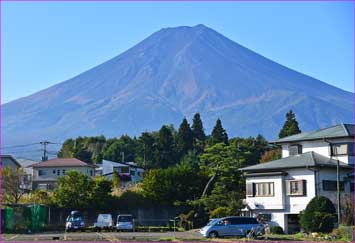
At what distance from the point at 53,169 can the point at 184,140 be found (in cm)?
1496

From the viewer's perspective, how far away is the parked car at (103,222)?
3956cm

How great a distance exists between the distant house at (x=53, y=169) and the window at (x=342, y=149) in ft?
106

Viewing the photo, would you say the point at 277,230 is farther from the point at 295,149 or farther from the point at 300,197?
the point at 295,149

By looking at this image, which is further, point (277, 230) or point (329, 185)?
point (329, 185)

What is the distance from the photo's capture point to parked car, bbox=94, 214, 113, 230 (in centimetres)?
3956

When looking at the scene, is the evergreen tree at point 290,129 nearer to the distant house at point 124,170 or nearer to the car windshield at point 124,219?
the distant house at point 124,170

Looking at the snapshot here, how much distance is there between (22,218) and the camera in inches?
1534

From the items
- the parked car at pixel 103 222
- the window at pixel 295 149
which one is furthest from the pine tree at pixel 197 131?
the parked car at pixel 103 222

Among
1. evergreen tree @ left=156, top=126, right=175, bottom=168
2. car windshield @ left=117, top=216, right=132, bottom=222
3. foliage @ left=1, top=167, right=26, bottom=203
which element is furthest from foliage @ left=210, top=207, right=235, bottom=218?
evergreen tree @ left=156, top=126, right=175, bottom=168

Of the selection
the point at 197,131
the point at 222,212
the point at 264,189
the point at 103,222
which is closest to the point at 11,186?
the point at 103,222

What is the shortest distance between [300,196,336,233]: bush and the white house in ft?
12.4

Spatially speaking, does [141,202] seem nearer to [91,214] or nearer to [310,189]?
[91,214]

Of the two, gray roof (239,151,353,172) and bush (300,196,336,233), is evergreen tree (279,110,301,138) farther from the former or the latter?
bush (300,196,336,233)

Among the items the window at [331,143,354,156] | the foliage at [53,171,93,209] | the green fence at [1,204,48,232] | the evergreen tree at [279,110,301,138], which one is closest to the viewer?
the green fence at [1,204,48,232]
